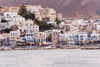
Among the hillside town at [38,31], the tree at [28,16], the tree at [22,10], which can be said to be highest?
the tree at [22,10]

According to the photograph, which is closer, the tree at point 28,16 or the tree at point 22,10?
the tree at point 28,16

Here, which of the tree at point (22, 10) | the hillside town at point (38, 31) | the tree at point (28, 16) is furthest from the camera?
the tree at point (22, 10)

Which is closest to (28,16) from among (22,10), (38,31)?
(22,10)

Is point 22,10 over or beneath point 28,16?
over

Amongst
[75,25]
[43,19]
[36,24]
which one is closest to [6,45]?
[36,24]

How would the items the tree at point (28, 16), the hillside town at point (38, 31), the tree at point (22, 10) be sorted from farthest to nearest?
the tree at point (22, 10), the tree at point (28, 16), the hillside town at point (38, 31)

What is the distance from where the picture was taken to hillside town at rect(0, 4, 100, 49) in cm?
6284

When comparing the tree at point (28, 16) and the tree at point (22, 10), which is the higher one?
the tree at point (22, 10)

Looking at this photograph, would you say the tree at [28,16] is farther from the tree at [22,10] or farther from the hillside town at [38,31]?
the tree at [22,10]

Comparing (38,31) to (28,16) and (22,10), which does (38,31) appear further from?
(22,10)

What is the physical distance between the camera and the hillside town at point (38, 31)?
206 ft

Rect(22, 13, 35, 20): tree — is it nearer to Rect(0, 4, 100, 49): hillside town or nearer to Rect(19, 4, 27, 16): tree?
Rect(0, 4, 100, 49): hillside town

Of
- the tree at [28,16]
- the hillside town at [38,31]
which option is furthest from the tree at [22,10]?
the tree at [28,16]

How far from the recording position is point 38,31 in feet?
219
